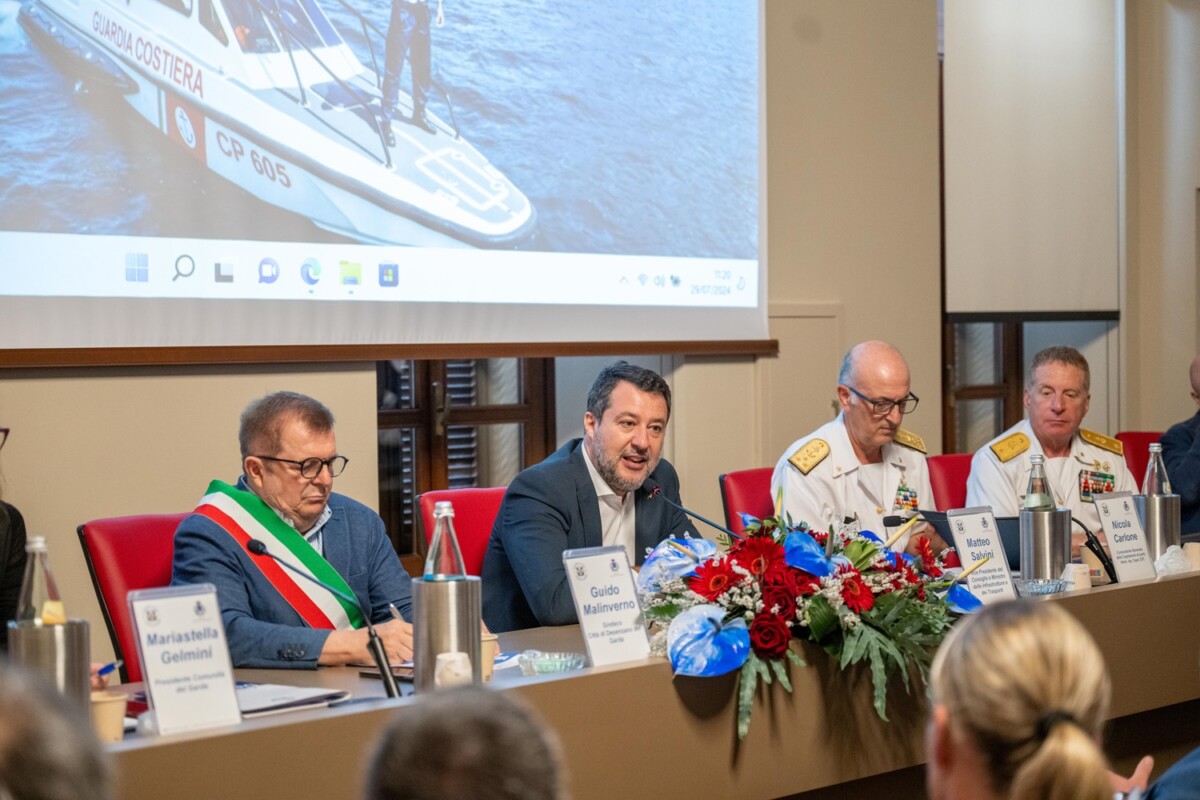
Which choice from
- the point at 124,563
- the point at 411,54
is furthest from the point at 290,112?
the point at 124,563

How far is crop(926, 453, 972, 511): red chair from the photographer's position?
3.84 m

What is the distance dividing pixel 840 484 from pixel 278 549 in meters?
1.65

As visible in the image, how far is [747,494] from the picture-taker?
11.3 feet

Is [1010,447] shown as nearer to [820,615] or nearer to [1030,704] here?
[820,615]

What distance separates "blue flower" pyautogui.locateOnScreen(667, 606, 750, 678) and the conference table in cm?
4

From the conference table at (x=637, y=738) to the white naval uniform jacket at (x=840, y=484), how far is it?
929mm

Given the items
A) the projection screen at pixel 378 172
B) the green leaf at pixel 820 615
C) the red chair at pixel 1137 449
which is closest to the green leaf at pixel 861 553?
the green leaf at pixel 820 615

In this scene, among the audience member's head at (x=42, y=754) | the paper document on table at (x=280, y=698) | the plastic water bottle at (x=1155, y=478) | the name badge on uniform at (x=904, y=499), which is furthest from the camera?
the name badge on uniform at (x=904, y=499)

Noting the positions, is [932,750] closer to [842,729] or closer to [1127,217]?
[842,729]

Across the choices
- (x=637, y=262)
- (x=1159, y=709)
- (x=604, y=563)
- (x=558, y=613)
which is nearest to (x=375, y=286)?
(x=637, y=262)

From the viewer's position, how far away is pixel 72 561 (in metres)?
3.52

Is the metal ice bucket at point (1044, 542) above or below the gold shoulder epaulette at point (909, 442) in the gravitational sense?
below

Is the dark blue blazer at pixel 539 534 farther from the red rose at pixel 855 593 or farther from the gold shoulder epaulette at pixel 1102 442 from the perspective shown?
the gold shoulder epaulette at pixel 1102 442

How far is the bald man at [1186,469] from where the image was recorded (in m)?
4.20
